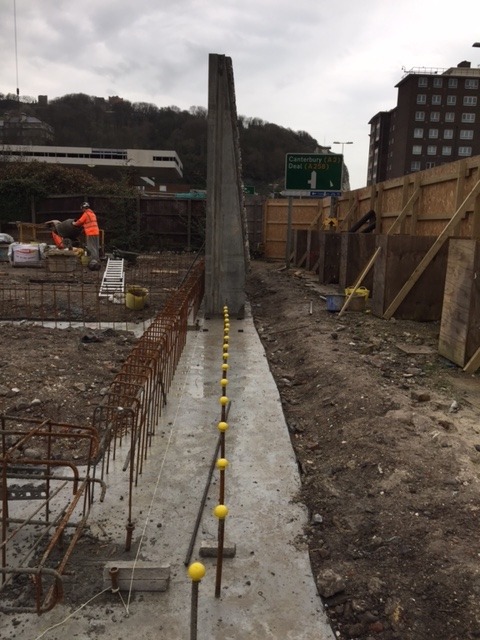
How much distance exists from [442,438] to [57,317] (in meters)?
8.63

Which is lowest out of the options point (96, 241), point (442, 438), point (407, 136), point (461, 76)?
point (442, 438)

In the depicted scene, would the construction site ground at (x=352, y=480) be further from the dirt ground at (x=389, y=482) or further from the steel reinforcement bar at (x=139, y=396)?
the steel reinforcement bar at (x=139, y=396)

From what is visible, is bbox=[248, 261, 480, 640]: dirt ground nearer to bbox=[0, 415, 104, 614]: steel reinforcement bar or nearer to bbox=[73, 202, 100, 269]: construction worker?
bbox=[0, 415, 104, 614]: steel reinforcement bar

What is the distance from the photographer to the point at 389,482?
13.4 ft

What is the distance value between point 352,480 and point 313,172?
1639cm

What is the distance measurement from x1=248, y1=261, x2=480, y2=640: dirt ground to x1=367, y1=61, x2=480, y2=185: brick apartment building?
2954 inches

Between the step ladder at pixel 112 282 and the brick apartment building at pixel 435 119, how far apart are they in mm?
68626

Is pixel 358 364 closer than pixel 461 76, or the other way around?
pixel 358 364

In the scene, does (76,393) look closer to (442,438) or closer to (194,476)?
(194,476)

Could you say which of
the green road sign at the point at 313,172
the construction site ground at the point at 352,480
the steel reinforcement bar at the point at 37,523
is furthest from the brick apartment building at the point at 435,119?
the steel reinforcement bar at the point at 37,523

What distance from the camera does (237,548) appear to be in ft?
11.3

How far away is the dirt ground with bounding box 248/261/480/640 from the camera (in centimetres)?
289

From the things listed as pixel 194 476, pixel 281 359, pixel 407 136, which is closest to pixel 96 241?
pixel 281 359

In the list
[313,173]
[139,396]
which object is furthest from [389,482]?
[313,173]
